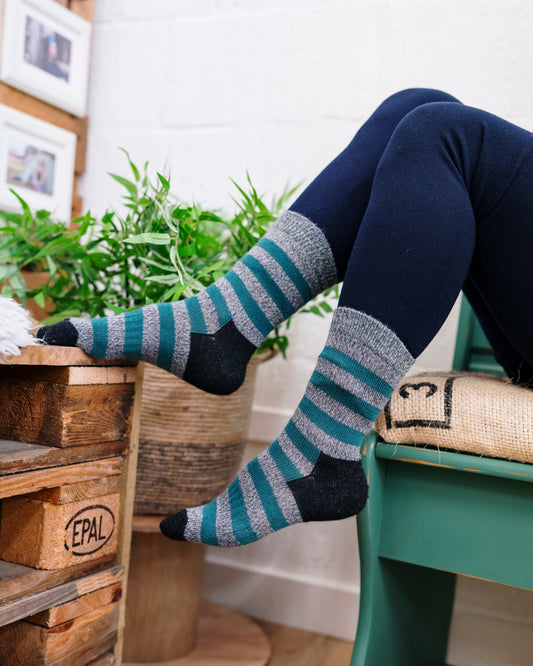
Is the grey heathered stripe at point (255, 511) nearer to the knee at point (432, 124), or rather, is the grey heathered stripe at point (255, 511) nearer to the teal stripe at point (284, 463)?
the teal stripe at point (284, 463)

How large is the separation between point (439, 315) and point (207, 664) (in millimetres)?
746

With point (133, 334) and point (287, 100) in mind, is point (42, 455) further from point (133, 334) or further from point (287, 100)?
point (287, 100)

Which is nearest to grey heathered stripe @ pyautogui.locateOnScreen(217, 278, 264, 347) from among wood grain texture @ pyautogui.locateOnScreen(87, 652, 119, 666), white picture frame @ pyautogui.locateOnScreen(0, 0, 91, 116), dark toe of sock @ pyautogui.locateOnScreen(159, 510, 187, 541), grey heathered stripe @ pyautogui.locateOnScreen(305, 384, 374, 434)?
grey heathered stripe @ pyautogui.locateOnScreen(305, 384, 374, 434)

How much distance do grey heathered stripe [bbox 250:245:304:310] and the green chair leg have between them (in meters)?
0.20

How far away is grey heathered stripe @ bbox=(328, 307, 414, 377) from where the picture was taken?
2.05 ft

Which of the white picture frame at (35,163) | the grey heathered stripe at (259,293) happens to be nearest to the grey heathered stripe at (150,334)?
the grey heathered stripe at (259,293)

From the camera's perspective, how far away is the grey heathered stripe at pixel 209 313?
0.70 metres

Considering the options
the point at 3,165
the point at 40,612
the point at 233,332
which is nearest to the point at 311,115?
the point at 3,165

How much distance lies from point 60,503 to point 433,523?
438 millimetres

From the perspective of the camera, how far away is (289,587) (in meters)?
1.27

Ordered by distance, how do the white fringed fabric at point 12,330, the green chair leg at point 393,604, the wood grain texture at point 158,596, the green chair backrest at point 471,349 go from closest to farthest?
the white fringed fabric at point 12,330
the green chair leg at point 393,604
the wood grain texture at point 158,596
the green chair backrest at point 471,349

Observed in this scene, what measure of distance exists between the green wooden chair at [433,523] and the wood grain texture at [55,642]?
32 centimetres

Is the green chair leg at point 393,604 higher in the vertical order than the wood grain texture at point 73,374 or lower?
lower

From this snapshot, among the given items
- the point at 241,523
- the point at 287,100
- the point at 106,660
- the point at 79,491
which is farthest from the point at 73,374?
the point at 287,100
